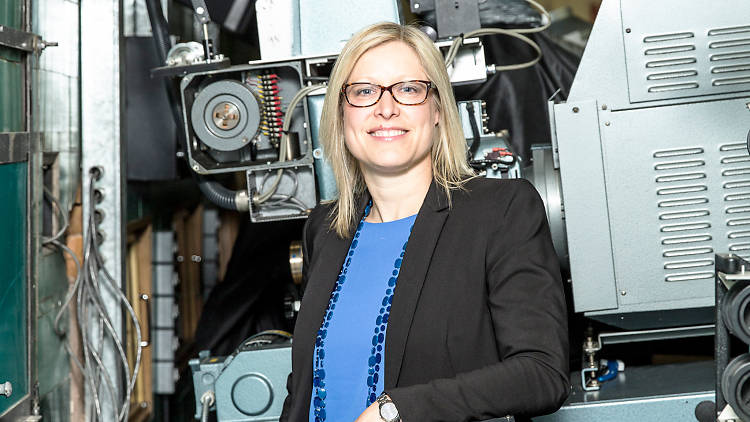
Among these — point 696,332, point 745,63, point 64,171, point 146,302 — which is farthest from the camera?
point 146,302

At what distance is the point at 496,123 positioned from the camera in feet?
10.3

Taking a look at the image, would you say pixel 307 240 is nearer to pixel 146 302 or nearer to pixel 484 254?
pixel 484 254

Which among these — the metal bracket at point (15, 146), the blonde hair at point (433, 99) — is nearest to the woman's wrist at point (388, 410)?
the blonde hair at point (433, 99)

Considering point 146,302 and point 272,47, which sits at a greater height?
point 272,47

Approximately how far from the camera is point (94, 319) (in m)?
2.63

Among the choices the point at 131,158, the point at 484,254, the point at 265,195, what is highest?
the point at 131,158

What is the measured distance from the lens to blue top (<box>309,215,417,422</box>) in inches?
60.4

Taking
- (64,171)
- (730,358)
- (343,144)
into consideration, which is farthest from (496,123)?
(730,358)

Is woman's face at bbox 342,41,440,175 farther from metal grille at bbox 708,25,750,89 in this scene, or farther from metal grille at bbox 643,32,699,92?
metal grille at bbox 708,25,750,89

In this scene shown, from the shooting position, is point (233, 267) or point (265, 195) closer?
point (265, 195)

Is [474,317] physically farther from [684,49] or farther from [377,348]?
[684,49]

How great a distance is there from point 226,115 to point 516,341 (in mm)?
1203

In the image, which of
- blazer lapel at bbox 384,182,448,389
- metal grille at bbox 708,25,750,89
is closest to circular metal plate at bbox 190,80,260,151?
blazer lapel at bbox 384,182,448,389

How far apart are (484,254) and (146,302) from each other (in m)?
2.30
